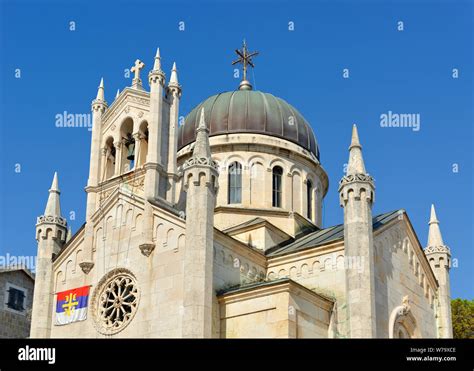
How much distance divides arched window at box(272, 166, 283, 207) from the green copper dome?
206 cm

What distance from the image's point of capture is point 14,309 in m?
48.4

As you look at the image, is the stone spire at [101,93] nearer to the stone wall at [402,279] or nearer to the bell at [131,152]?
the bell at [131,152]

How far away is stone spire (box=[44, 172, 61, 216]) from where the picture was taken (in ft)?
129

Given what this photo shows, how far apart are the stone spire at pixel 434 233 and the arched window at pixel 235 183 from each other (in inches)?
398

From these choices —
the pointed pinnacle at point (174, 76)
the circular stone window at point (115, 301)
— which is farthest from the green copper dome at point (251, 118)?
the circular stone window at point (115, 301)

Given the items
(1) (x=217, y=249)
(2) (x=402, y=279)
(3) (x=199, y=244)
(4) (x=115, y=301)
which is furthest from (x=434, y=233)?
(4) (x=115, y=301)

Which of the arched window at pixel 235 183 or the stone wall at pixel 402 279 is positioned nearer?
the stone wall at pixel 402 279

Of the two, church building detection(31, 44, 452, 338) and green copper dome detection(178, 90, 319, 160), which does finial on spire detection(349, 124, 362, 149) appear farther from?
green copper dome detection(178, 90, 319, 160)

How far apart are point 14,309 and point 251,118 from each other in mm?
17928

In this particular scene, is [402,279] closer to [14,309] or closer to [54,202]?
[54,202]

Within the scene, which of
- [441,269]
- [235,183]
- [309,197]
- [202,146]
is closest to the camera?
[202,146]

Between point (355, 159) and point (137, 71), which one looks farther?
point (137, 71)

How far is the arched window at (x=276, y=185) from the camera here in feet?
146

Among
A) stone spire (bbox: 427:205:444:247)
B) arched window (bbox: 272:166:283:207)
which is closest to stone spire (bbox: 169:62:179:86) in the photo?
arched window (bbox: 272:166:283:207)
